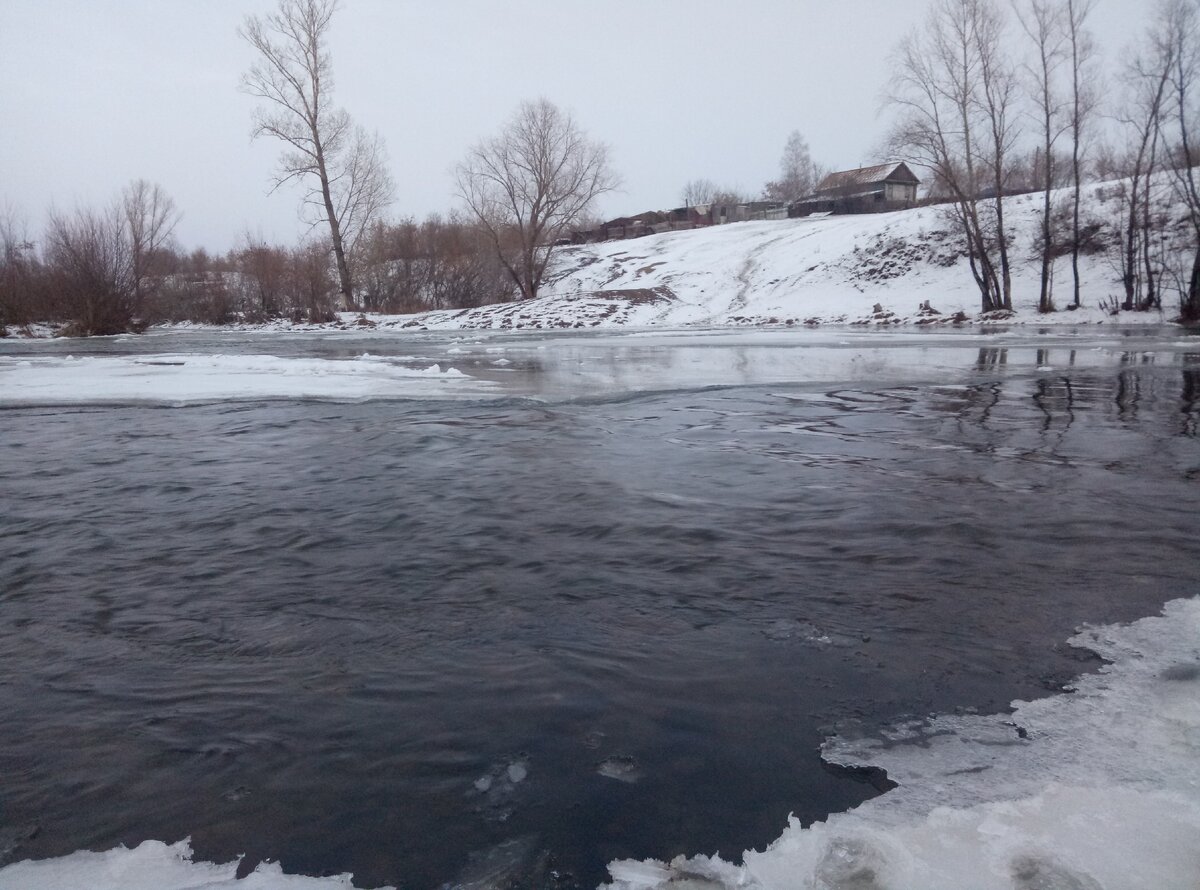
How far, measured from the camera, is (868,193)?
66062 millimetres

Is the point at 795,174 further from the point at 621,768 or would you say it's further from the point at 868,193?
the point at 621,768

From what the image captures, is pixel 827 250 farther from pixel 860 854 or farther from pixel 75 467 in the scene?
pixel 860 854

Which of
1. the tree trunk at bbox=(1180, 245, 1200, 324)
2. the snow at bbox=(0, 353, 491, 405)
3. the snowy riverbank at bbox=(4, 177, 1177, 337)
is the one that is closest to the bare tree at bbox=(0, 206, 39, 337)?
the snowy riverbank at bbox=(4, 177, 1177, 337)

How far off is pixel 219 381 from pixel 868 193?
64351 millimetres

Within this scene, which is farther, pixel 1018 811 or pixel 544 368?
pixel 544 368

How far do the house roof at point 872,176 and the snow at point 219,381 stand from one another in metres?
61.1

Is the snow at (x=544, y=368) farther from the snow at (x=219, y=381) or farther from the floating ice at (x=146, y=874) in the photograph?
the floating ice at (x=146, y=874)

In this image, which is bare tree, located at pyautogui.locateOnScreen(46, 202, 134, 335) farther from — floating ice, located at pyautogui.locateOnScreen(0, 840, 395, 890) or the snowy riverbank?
floating ice, located at pyautogui.locateOnScreen(0, 840, 395, 890)

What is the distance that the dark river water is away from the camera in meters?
2.06

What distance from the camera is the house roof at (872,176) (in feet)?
216

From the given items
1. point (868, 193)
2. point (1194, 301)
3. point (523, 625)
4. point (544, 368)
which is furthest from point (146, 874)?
point (868, 193)

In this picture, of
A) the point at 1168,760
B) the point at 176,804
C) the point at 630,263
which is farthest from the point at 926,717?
the point at 630,263

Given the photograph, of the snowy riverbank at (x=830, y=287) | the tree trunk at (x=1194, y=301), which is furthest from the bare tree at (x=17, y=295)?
the tree trunk at (x=1194, y=301)

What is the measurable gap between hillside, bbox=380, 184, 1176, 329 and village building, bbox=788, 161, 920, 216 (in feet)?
60.5
